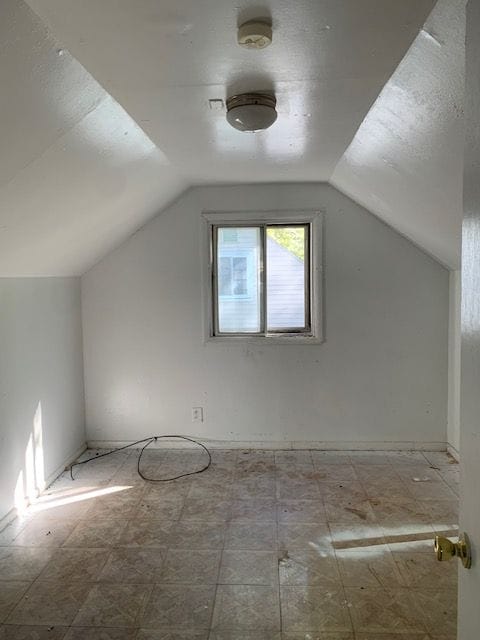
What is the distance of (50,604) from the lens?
1740 millimetres

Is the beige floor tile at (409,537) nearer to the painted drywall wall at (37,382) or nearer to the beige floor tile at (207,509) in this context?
the beige floor tile at (207,509)

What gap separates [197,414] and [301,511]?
1.19 metres

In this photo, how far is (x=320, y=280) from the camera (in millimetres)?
3197

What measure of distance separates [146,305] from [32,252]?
3.58 feet

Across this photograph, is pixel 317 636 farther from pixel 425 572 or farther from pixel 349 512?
pixel 349 512

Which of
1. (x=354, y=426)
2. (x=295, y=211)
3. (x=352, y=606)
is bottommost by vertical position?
(x=352, y=606)

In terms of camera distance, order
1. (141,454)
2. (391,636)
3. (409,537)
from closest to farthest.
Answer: (391,636)
(409,537)
(141,454)

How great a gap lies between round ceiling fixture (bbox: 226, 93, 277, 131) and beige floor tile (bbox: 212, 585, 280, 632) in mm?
1917

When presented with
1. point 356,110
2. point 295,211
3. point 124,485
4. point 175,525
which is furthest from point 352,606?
point 295,211

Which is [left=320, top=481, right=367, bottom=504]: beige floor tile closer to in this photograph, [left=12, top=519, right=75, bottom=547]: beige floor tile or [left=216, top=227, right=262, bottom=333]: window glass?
[left=216, top=227, right=262, bottom=333]: window glass

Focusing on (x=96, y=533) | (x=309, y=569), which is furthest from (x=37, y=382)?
(x=309, y=569)

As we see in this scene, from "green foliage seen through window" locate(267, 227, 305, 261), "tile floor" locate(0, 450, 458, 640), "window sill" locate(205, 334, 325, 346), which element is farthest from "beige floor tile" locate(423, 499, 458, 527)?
"green foliage seen through window" locate(267, 227, 305, 261)

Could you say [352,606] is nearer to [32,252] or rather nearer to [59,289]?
[32,252]

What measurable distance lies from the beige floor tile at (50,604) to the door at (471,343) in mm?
1540
